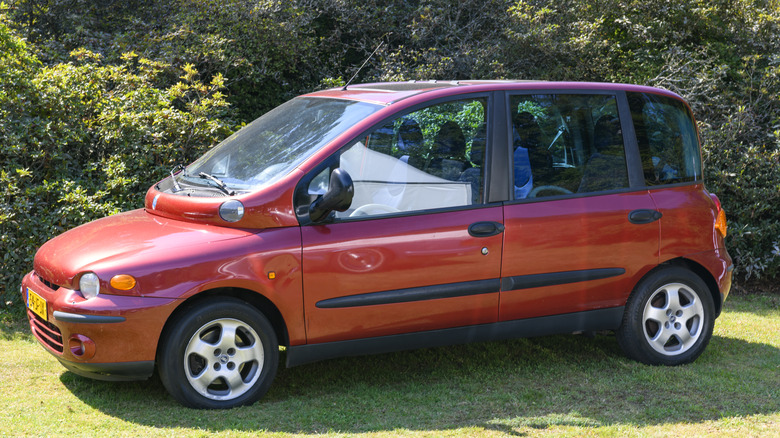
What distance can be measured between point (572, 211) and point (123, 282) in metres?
2.71

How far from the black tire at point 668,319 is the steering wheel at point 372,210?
6.08 ft

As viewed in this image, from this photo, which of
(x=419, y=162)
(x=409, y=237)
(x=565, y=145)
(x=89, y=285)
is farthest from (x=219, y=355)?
(x=565, y=145)

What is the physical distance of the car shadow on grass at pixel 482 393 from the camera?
4.36 m

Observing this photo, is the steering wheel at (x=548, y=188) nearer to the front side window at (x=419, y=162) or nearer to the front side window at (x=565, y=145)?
the front side window at (x=565, y=145)

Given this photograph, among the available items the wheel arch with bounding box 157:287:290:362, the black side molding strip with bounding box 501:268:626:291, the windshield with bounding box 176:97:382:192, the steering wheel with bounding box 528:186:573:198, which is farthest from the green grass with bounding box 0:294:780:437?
the windshield with bounding box 176:97:382:192

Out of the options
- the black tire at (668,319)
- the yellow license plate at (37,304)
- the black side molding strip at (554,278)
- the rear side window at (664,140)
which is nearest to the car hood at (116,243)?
the yellow license plate at (37,304)

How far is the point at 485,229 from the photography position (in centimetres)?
479

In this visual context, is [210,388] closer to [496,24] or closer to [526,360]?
[526,360]

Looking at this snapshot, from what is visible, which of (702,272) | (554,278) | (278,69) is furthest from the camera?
(278,69)

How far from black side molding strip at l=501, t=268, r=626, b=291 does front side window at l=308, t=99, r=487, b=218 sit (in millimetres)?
543

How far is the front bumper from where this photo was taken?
4129 mm

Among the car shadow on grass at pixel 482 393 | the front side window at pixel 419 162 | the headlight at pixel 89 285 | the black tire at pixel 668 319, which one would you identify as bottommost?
the car shadow on grass at pixel 482 393

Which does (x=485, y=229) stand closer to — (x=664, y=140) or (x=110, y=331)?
(x=664, y=140)

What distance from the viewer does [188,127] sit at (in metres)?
7.83
